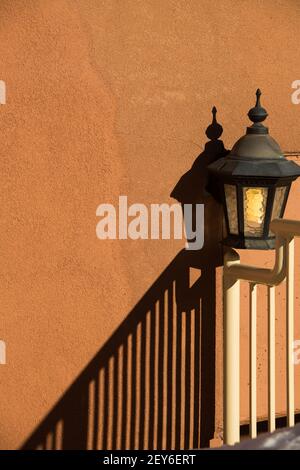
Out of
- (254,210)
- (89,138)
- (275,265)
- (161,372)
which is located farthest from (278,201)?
(161,372)

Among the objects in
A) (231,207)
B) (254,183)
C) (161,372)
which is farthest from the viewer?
(161,372)

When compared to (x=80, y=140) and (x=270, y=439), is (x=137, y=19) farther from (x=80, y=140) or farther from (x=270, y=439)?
(x=270, y=439)

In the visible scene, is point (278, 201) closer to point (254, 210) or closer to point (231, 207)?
point (254, 210)

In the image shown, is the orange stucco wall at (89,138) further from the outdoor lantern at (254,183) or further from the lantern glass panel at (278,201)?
the lantern glass panel at (278,201)

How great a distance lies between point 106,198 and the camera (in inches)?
185

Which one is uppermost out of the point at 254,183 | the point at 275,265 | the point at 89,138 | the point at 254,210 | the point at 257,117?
the point at 257,117

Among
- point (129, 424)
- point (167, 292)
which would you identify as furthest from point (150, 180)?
point (129, 424)

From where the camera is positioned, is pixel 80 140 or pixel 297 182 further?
pixel 297 182

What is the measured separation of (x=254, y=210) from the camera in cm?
456

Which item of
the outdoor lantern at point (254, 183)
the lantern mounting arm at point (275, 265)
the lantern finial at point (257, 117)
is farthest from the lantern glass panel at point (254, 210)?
the lantern finial at point (257, 117)

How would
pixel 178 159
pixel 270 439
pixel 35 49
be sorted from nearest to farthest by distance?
pixel 270 439, pixel 35 49, pixel 178 159

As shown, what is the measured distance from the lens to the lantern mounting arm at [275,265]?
4.15 metres

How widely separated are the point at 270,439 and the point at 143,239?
221cm

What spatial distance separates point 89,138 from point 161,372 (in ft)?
4.38
